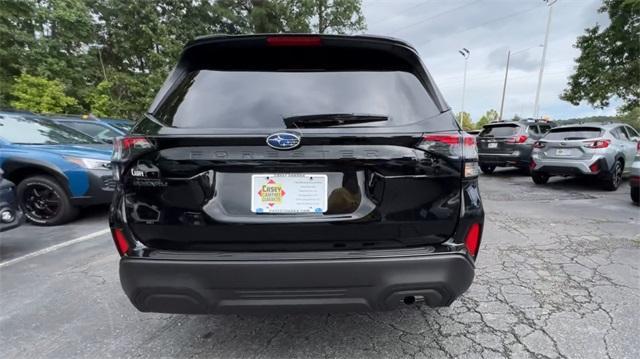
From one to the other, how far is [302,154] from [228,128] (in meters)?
0.38

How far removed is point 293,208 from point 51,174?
4.92m

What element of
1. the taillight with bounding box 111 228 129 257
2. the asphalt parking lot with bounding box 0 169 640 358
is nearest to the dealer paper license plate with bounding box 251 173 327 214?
the taillight with bounding box 111 228 129 257

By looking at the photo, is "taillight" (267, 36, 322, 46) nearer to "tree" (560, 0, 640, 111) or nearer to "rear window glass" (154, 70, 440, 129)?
"rear window glass" (154, 70, 440, 129)

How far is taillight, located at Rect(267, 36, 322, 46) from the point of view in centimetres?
196

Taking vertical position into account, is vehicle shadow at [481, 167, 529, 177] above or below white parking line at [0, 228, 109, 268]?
below

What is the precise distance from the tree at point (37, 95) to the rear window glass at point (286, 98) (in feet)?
47.0

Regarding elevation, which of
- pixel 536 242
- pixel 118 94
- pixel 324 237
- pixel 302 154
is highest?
pixel 118 94

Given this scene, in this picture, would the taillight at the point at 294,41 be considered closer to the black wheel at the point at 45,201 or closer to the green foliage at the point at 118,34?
the black wheel at the point at 45,201

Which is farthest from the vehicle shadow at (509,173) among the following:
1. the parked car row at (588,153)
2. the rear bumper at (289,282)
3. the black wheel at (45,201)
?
the black wheel at (45,201)

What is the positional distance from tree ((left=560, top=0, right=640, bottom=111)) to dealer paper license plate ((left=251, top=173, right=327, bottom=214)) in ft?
62.8

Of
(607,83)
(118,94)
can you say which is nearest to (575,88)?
(607,83)

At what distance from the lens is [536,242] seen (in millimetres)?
4223

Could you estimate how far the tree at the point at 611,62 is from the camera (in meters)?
15.6

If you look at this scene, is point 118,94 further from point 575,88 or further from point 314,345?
point 575,88
